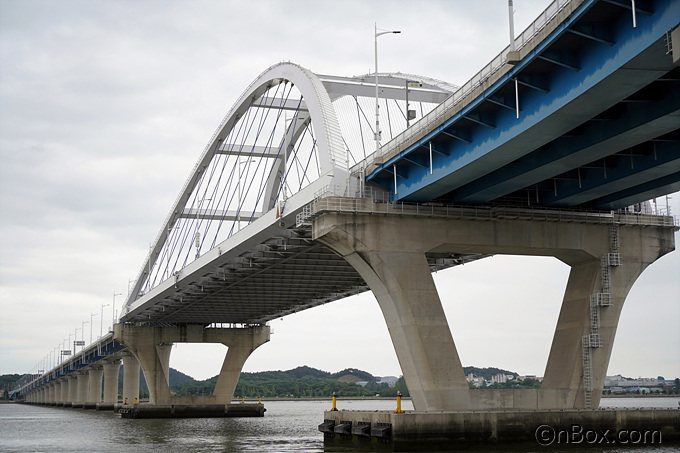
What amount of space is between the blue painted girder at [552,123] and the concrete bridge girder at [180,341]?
61763 millimetres

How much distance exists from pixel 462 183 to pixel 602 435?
11.2m

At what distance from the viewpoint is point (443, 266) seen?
57438 millimetres

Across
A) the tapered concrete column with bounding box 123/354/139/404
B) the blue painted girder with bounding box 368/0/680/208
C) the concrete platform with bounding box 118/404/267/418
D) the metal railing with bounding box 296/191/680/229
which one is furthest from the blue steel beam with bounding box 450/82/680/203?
Result: the tapered concrete column with bounding box 123/354/139/404

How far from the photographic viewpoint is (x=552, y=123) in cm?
2823

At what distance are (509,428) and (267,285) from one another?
36354mm

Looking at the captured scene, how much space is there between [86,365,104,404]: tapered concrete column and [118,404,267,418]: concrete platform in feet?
263

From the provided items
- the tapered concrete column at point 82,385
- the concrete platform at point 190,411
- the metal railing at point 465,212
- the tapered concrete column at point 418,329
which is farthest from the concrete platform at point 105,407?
the tapered concrete column at point 418,329

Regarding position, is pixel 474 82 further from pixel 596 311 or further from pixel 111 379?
pixel 111 379

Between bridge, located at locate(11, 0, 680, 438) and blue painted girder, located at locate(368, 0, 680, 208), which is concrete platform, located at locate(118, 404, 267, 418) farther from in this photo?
blue painted girder, located at locate(368, 0, 680, 208)

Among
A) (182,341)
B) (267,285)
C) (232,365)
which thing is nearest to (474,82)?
(267,285)

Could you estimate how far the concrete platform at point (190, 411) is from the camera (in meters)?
88.9

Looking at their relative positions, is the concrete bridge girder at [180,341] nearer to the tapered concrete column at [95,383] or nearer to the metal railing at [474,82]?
the metal railing at [474,82]

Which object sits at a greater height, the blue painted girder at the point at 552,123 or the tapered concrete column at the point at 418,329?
the blue painted girder at the point at 552,123

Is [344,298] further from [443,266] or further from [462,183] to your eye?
[462,183]
